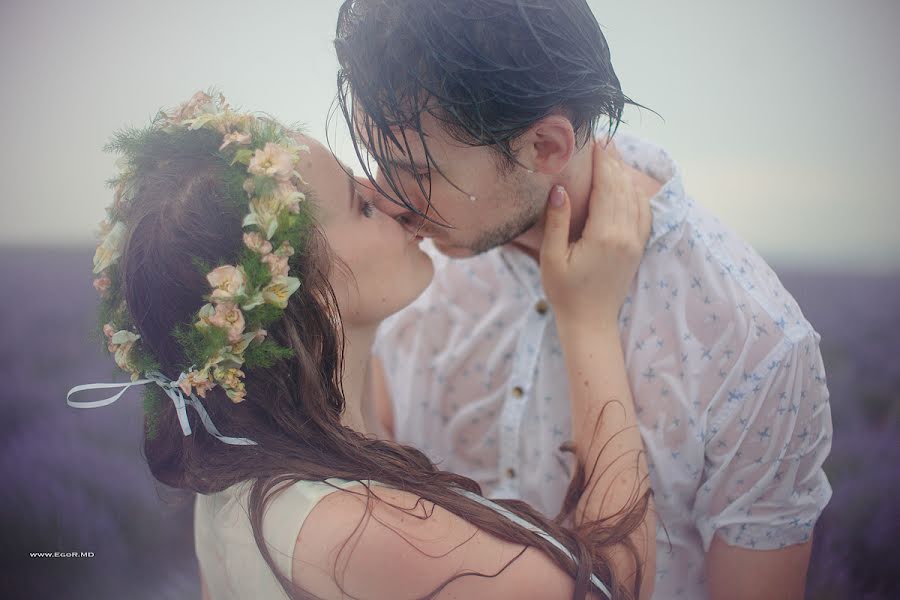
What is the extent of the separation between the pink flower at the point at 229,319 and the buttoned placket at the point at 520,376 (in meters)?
0.96

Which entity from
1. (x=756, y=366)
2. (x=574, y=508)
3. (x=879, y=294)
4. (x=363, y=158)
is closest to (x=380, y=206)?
(x=363, y=158)

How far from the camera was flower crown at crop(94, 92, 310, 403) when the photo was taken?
120 cm

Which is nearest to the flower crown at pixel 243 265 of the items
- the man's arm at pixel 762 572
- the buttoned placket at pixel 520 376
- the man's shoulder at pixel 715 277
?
the buttoned placket at pixel 520 376

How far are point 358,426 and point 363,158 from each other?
684 millimetres

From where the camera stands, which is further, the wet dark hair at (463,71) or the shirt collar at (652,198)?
the shirt collar at (652,198)

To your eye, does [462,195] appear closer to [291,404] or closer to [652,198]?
[652,198]

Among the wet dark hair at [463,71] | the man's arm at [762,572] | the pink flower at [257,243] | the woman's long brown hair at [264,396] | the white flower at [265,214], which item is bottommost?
the man's arm at [762,572]

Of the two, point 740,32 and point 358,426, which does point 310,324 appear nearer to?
point 358,426

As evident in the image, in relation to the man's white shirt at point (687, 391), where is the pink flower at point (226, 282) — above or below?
above

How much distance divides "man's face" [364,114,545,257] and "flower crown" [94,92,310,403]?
1.11 feet

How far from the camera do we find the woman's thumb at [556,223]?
5.48ft

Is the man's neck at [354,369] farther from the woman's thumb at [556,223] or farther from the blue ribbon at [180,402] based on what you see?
the woman's thumb at [556,223]

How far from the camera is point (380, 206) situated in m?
1.59

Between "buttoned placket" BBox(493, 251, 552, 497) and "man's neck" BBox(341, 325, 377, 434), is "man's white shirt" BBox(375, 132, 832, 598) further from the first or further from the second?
"man's neck" BBox(341, 325, 377, 434)
